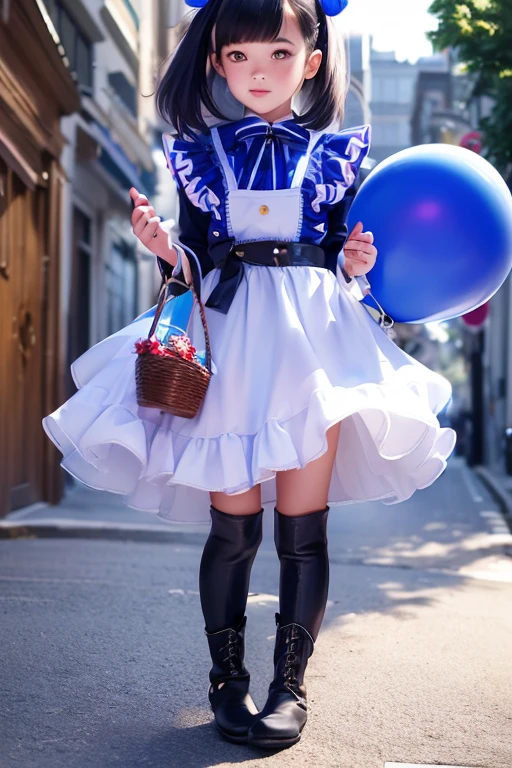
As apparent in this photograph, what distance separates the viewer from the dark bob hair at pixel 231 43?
8.55 ft

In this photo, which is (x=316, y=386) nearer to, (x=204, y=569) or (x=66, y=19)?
(x=204, y=569)

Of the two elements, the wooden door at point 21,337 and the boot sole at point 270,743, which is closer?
the boot sole at point 270,743

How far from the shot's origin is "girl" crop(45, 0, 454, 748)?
2.45 meters

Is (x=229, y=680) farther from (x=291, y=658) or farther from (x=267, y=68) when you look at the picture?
(x=267, y=68)

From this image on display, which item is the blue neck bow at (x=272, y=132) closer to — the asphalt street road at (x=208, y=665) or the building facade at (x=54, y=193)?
the building facade at (x=54, y=193)

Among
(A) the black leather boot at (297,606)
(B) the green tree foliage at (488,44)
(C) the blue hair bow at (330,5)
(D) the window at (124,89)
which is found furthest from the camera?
(D) the window at (124,89)

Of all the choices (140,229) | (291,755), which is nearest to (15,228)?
(140,229)

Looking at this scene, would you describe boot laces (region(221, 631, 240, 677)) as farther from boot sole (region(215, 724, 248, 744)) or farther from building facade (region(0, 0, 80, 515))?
building facade (region(0, 0, 80, 515))

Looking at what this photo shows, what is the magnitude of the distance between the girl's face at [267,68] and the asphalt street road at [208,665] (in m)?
1.68

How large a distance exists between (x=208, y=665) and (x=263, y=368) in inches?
47.7

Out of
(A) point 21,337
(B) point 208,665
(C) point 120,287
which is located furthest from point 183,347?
(C) point 120,287

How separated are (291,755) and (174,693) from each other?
623 mm

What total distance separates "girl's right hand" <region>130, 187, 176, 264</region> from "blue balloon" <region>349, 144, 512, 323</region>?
624mm

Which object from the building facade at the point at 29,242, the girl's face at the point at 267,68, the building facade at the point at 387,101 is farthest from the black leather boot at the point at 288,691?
the building facade at the point at 29,242
